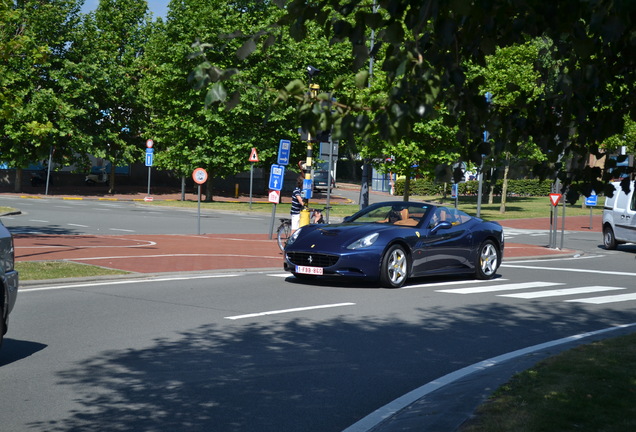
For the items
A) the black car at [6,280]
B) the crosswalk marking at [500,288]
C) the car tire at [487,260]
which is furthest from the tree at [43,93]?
the black car at [6,280]

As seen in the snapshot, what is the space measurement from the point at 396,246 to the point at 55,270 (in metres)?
5.42

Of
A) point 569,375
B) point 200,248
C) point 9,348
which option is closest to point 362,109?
point 569,375

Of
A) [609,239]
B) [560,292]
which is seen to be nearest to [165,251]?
[560,292]

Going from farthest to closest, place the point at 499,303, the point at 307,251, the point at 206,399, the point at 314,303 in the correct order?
the point at 307,251, the point at 499,303, the point at 314,303, the point at 206,399

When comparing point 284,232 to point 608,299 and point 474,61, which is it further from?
point 474,61

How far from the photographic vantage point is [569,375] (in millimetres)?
7180

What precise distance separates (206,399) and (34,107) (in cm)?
5033

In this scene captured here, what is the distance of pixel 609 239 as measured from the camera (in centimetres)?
2711

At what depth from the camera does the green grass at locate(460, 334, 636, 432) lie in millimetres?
5582

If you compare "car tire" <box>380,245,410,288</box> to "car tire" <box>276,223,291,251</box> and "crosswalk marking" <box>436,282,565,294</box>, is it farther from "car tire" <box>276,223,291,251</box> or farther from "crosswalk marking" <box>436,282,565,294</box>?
"car tire" <box>276,223,291,251</box>

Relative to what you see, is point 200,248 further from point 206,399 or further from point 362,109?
point 362,109

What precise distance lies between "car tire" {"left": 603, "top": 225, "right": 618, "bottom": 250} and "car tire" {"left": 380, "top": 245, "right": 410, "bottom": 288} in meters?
14.3

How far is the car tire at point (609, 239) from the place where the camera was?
88.1 ft

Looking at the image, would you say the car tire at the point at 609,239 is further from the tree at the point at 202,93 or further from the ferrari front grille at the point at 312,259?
the tree at the point at 202,93
